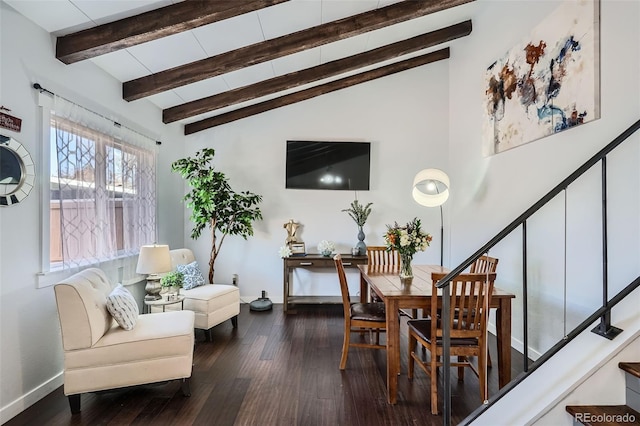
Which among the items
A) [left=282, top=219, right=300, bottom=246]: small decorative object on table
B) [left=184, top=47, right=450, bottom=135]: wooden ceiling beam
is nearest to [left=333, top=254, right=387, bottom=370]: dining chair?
[left=282, top=219, right=300, bottom=246]: small decorative object on table

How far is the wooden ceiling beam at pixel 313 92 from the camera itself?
4.98 meters

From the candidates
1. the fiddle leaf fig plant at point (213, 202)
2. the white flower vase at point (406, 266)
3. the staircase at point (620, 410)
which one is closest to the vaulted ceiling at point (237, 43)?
the fiddle leaf fig plant at point (213, 202)

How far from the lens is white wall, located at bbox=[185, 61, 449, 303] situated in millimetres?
5098

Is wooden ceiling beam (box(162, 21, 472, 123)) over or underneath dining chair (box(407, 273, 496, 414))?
over

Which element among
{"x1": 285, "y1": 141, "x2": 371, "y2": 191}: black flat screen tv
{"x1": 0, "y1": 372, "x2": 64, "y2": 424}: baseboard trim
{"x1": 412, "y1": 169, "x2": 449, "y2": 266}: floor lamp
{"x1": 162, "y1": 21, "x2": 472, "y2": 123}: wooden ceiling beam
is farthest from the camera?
{"x1": 285, "y1": 141, "x2": 371, "y2": 191}: black flat screen tv

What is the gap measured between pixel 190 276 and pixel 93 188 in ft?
4.82

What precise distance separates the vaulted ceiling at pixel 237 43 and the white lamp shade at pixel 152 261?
1623 mm

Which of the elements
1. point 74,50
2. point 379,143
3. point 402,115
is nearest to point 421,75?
point 402,115

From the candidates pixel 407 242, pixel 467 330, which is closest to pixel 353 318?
pixel 407 242

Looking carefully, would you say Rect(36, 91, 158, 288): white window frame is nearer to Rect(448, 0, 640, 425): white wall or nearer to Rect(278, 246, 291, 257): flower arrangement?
Rect(278, 246, 291, 257): flower arrangement

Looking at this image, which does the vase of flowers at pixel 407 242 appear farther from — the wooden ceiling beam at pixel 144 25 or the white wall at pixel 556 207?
the wooden ceiling beam at pixel 144 25

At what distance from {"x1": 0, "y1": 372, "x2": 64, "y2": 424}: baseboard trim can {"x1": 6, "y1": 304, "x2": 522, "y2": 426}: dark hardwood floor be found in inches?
1.5

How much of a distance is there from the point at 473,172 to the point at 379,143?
143 cm

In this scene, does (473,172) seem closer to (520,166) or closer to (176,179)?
(520,166)
